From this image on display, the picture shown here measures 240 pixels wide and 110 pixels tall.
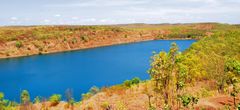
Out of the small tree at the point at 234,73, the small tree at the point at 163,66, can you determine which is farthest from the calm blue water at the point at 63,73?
the small tree at the point at 163,66

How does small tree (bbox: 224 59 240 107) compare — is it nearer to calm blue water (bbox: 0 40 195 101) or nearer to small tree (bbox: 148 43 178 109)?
small tree (bbox: 148 43 178 109)

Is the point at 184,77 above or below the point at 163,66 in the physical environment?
below

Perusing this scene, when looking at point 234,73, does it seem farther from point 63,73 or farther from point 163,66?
point 63,73

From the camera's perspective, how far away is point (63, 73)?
265 ft

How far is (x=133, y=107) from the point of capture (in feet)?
86.4

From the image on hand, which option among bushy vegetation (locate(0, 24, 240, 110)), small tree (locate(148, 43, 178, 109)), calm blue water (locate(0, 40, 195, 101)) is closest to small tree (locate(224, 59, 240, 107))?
bushy vegetation (locate(0, 24, 240, 110))

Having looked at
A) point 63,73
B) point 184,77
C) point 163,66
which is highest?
point 163,66

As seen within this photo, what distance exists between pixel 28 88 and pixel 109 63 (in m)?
34.3

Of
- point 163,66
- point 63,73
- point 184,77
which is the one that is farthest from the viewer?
point 63,73

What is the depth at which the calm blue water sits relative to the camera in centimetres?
6481

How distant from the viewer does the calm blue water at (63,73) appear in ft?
213

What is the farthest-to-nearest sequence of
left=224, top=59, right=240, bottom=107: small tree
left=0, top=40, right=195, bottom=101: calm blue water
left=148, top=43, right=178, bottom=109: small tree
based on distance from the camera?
left=0, top=40, right=195, bottom=101: calm blue water < left=148, top=43, right=178, bottom=109: small tree < left=224, top=59, right=240, bottom=107: small tree

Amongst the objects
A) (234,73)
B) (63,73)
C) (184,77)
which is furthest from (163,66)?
(63,73)

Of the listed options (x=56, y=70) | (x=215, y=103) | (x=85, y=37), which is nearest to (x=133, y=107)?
(x=215, y=103)
